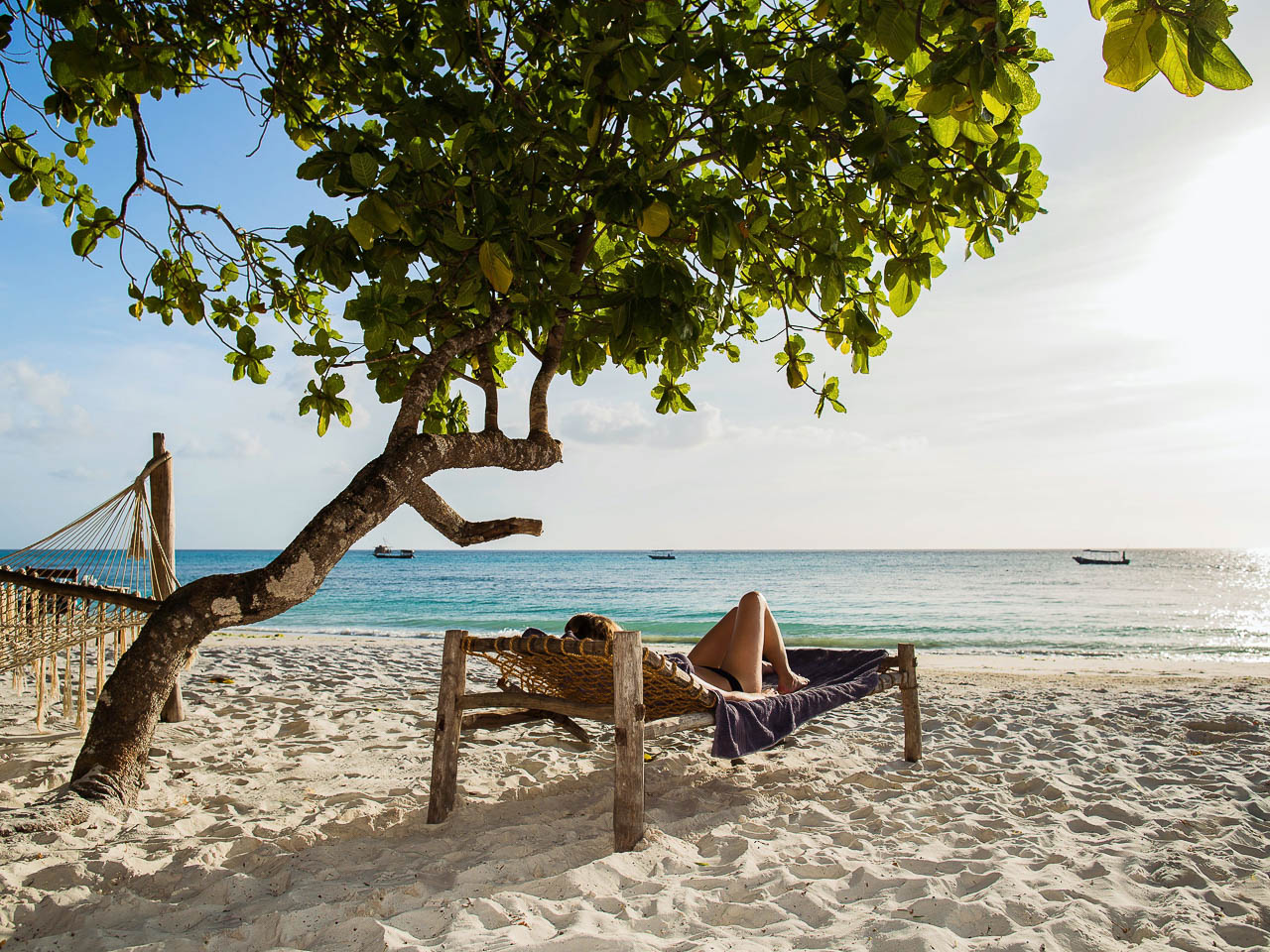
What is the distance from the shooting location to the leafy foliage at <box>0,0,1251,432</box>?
1.60 m

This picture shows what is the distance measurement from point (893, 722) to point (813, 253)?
9.74ft

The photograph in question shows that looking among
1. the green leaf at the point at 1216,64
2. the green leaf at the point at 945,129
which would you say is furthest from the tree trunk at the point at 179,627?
the green leaf at the point at 1216,64

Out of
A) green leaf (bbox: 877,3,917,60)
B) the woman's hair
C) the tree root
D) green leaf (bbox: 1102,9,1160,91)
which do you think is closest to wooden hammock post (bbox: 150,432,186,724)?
the tree root

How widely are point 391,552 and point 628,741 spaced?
4592cm

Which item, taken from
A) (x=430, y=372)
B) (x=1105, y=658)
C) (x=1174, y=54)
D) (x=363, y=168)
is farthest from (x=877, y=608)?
(x=1174, y=54)

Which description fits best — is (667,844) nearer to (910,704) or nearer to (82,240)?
(910,704)

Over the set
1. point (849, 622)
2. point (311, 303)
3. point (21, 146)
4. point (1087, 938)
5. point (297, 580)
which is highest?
point (21, 146)

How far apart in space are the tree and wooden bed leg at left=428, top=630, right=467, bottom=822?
0.53m

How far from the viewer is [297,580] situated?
2.62 metres

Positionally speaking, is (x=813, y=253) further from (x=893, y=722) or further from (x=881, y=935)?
(x=893, y=722)

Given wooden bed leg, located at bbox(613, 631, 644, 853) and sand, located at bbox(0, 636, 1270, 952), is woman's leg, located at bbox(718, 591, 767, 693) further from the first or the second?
wooden bed leg, located at bbox(613, 631, 644, 853)

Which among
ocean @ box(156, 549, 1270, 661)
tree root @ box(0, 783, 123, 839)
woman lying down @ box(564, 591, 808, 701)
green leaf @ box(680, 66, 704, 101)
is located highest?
green leaf @ box(680, 66, 704, 101)

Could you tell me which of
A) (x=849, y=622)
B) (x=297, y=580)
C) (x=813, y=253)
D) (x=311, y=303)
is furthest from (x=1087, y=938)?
(x=849, y=622)

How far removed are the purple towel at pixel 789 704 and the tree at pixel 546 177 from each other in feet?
3.75
